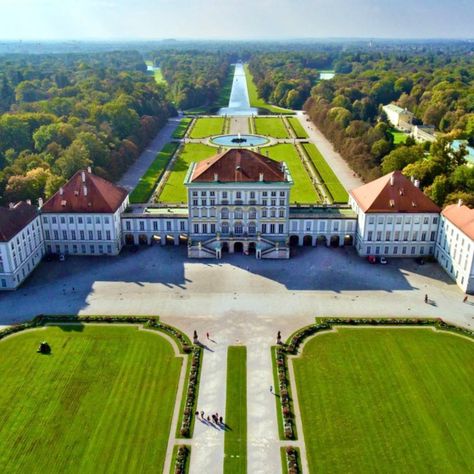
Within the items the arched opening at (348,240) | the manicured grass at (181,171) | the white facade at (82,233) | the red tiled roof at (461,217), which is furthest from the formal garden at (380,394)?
the manicured grass at (181,171)

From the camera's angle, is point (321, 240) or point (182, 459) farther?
point (321, 240)

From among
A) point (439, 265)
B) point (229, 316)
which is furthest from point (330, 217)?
point (229, 316)

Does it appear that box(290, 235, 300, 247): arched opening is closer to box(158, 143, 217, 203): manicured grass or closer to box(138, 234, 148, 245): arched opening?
box(138, 234, 148, 245): arched opening

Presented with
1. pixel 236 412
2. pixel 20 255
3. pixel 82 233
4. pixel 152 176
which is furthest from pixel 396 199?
pixel 152 176

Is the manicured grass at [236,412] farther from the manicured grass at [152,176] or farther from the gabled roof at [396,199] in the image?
the manicured grass at [152,176]

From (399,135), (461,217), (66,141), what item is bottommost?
(399,135)

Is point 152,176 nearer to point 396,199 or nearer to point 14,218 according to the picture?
point 14,218

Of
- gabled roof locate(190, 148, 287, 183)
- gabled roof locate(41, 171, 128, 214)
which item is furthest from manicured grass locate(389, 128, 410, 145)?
gabled roof locate(41, 171, 128, 214)
